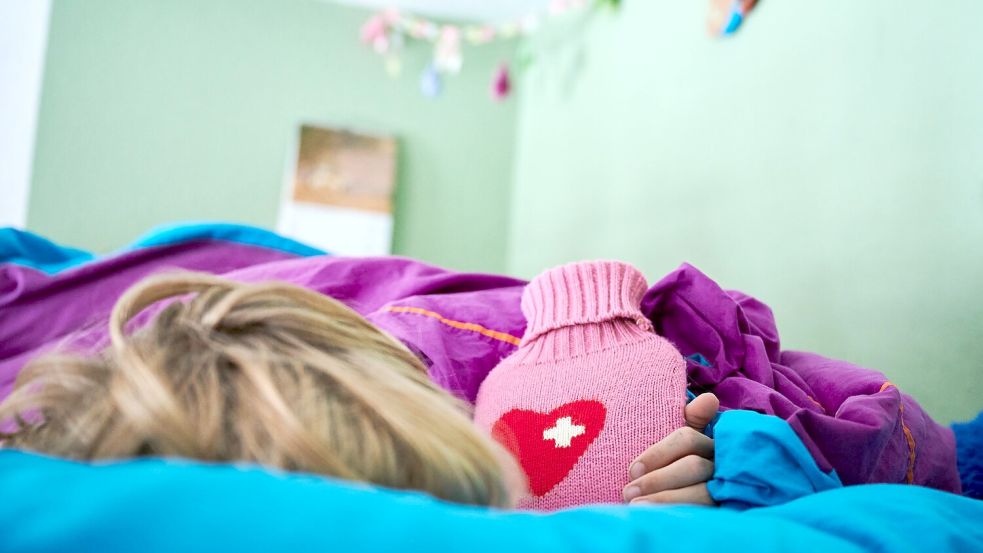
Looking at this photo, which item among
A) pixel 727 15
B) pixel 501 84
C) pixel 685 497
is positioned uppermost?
pixel 501 84

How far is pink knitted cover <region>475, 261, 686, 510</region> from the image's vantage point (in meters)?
0.54

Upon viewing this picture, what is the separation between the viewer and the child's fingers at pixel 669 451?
20.1 inches

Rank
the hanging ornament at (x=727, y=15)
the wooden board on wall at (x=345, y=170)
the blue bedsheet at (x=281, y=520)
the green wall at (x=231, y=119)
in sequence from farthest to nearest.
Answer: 1. the wooden board on wall at (x=345, y=170)
2. the green wall at (x=231, y=119)
3. the hanging ornament at (x=727, y=15)
4. the blue bedsheet at (x=281, y=520)

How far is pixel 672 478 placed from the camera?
0.49m

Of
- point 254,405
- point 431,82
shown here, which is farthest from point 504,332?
point 431,82

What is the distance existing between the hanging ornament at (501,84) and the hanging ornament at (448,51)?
0.16 meters

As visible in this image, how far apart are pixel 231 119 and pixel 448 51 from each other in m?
0.85

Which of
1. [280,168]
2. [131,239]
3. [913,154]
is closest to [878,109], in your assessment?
→ [913,154]

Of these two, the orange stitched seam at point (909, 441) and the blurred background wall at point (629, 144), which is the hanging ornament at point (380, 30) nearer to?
the blurred background wall at point (629, 144)

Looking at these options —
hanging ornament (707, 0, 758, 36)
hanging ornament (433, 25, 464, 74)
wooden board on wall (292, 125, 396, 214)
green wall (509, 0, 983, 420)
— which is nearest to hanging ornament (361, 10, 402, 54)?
hanging ornament (433, 25, 464, 74)

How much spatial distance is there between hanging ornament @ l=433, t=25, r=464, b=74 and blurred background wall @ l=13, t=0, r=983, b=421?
0.21ft

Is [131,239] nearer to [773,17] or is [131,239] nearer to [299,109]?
[299,109]

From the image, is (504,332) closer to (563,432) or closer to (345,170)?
(563,432)

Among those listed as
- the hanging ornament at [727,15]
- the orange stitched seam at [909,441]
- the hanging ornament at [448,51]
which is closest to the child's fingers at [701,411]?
the orange stitched seam at [909,441]
